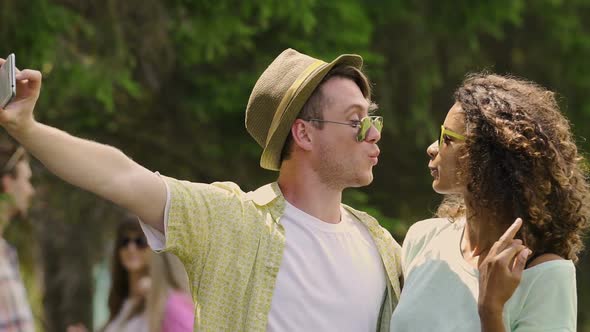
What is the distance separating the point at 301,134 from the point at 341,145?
0.15m

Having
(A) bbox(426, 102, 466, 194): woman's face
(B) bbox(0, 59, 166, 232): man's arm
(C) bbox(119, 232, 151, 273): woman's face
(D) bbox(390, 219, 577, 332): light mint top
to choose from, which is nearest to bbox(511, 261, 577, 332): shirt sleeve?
(D) bbox(390, 219, 577, 332): light mint top

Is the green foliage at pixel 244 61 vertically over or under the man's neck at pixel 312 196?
under

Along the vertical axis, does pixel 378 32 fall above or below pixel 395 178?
above

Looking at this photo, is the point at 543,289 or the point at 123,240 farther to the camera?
the point at 123,240

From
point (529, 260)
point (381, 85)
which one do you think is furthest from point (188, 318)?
point (381, 85)

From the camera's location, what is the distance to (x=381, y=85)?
1031cm

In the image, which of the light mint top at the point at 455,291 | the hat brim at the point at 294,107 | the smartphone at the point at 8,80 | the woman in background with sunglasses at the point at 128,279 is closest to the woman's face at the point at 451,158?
the light mint top at the point at 455,291

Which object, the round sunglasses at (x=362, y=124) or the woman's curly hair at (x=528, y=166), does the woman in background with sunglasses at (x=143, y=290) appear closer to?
the round sunglasses at (x=362, y=124)

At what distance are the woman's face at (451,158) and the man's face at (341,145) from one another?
25cm

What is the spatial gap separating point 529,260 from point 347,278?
2.05 ft

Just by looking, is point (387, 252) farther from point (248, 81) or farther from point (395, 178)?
point (395, 178)

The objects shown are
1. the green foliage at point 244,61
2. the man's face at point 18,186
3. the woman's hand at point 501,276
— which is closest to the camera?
the woman's hand at point 501,276

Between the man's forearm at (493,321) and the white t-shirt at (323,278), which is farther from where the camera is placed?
the white t-shirt at (323,278)

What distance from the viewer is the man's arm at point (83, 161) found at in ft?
11.1
